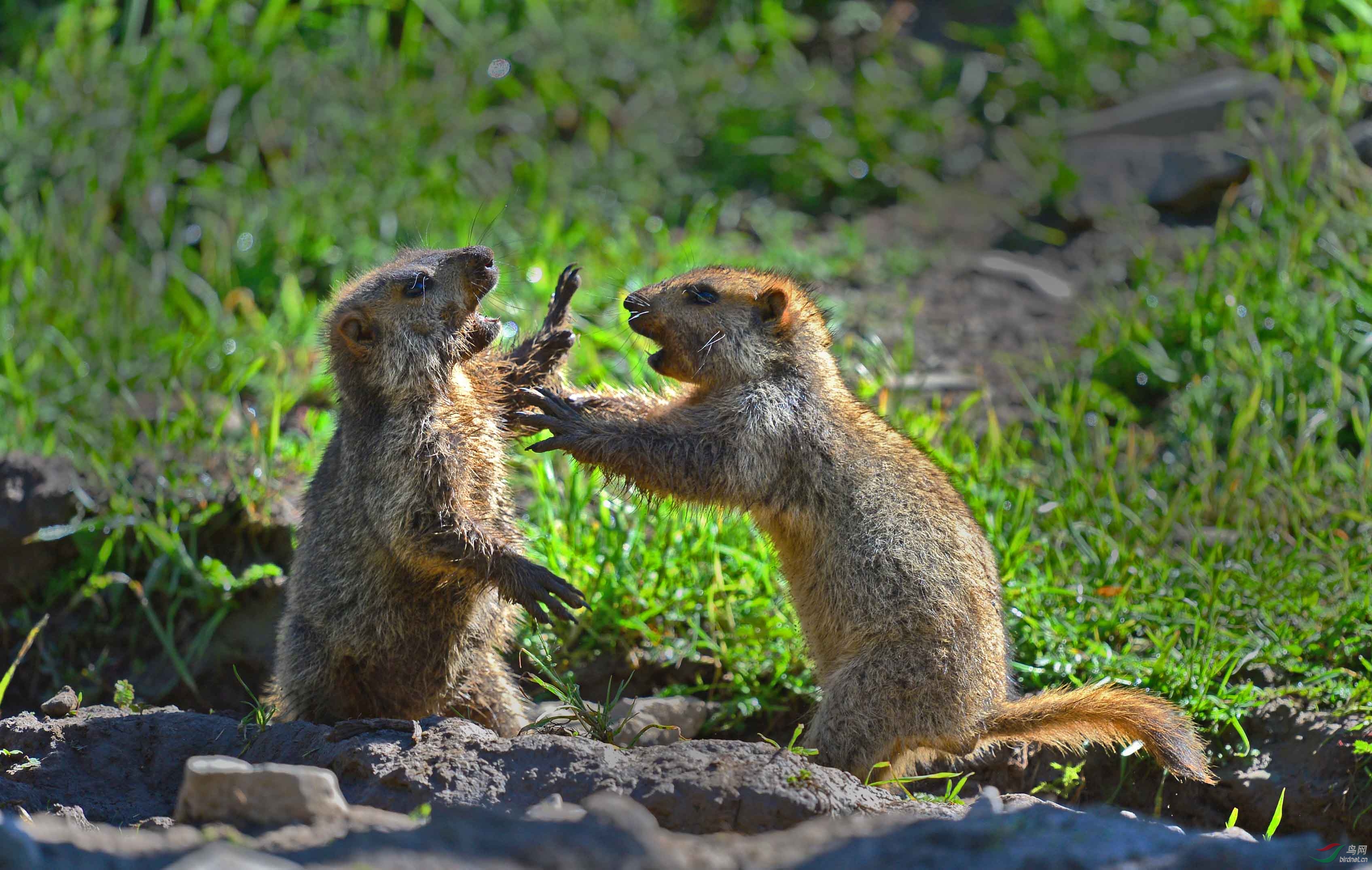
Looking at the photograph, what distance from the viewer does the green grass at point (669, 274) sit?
190 inches

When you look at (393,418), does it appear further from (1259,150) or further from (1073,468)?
(1259,150)

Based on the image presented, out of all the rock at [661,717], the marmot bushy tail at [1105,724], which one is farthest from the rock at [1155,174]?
the rock at [661,717]

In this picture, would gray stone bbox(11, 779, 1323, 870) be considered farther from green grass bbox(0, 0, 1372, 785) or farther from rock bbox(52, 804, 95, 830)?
green grass bbox(0, 0, 1372, 785)

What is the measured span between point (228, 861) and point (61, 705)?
216cm

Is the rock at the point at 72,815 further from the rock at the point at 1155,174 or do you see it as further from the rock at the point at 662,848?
the rock at the point at 1155,174

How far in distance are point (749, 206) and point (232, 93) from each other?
3.38m

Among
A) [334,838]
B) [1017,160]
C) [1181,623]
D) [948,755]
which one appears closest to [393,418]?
[334,838]

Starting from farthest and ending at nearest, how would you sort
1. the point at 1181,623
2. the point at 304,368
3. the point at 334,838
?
the point at 304,368 → the point at 1181,623 → the point at 334,838

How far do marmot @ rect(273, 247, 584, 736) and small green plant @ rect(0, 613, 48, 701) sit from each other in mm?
873

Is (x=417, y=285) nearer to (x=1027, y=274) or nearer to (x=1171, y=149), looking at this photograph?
(x=1027, y=274)

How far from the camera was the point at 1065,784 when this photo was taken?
14.1 feet

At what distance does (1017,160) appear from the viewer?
26.9 ft
